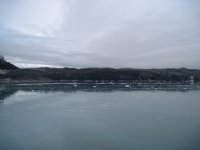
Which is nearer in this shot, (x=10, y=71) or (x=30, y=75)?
(x=10, y=71)

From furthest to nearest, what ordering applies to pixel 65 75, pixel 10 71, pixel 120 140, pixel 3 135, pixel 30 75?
pixel 65 75
pixel 30 75
pixel 10 71
pixel 3 135
pixel 120 140

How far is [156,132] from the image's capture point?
9.02 m

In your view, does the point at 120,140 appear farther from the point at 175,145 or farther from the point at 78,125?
the point at 78,125

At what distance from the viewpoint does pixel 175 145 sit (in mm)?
7445

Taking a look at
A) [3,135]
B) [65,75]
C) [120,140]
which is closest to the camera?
[120,140]

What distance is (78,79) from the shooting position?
6681cm

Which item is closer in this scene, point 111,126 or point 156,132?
point 156,132

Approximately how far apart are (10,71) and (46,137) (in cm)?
5047

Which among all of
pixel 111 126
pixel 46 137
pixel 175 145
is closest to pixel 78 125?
pixel 111 126

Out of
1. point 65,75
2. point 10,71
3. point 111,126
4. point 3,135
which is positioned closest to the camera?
point 3,135

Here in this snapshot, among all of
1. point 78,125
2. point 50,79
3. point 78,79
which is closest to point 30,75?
point 50,79

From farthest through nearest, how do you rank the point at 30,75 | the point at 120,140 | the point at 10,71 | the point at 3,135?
the point at 30,75 → the point at 10,71 → the point at 3,135 → the point at 120,140

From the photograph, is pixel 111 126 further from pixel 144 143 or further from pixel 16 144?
pixel 16 144

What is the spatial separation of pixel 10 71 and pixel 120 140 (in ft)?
170
